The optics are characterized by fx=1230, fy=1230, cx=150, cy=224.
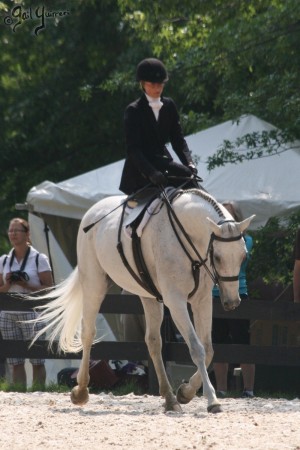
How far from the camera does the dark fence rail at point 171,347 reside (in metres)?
11.8

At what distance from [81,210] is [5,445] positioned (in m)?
7.02

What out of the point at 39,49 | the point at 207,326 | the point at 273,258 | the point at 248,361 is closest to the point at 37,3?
the point at 39,49

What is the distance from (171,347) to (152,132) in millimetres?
2881

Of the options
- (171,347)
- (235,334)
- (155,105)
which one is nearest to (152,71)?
(155,105)

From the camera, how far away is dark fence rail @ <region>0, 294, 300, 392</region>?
11836 millimetres

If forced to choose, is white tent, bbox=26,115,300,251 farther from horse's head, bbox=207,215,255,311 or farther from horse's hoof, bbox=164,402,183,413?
horse's head, bbox=207,215,255,311

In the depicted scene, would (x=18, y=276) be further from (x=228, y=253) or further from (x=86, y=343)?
(x=228, y=253)

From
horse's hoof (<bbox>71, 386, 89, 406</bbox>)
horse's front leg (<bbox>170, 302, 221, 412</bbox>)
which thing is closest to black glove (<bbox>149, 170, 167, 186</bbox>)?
horse's front leg (<bbox>170, 302, 221, 412</bbox>)

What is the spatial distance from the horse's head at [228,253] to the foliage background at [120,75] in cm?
449

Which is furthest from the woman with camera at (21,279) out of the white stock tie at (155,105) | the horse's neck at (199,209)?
the horse's neck at (199,209)

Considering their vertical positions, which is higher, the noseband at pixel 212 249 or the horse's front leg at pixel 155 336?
the noseband at pixel 212 249

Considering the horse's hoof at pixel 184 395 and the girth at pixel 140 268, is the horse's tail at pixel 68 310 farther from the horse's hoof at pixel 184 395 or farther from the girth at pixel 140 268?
the horse's hoof at pixel 184 395

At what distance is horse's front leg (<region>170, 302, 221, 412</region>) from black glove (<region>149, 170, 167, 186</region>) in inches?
38.8

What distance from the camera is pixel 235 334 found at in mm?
12438
